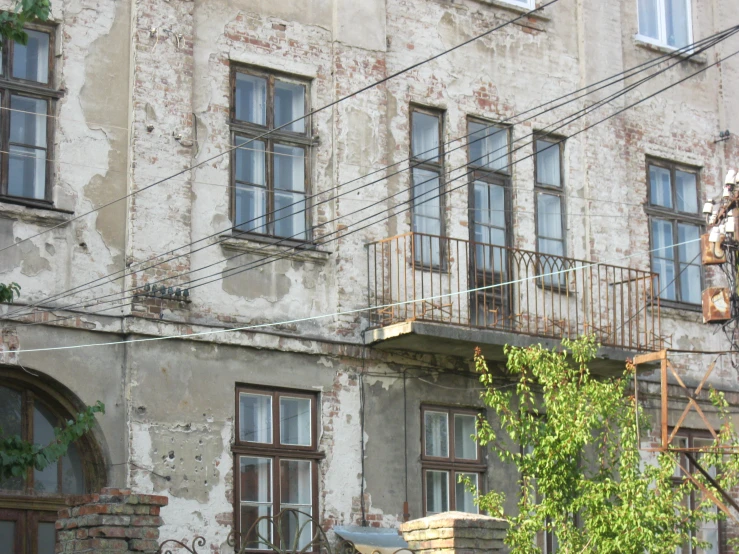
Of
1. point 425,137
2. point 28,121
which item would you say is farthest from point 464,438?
point 28,121

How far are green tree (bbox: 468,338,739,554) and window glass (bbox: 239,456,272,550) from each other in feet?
7.57

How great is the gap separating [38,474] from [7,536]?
0.64 metres

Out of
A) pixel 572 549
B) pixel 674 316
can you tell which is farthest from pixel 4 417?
pixel 674 316

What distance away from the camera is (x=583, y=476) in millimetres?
13875

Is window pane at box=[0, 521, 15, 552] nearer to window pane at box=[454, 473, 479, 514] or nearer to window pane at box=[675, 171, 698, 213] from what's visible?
window pane at box=[454, 473, 479, 514]

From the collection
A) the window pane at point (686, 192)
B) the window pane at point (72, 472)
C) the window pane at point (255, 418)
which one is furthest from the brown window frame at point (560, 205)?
the window pane at point (72, 472)

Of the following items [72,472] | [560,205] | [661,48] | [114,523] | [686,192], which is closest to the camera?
[114,523]

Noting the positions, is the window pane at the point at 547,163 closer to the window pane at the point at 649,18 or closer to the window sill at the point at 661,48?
the window sill at the point at 661,48

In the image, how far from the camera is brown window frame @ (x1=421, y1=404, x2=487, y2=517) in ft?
52.0

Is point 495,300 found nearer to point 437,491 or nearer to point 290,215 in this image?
point 437,491

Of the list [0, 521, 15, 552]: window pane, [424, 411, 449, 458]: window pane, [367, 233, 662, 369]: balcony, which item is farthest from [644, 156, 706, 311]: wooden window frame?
[0, 521, 15, 552]: window pane

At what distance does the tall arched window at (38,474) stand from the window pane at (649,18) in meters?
9.87

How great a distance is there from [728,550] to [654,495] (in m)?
5.15

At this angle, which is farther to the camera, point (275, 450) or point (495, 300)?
point (495, 300)
